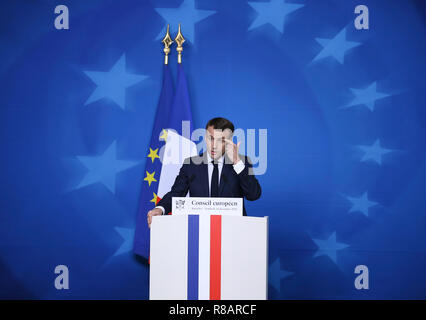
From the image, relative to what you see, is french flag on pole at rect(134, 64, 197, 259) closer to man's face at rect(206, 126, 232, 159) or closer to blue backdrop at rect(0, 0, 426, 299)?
blue backdrop at rect(0, 0, 426, 299)

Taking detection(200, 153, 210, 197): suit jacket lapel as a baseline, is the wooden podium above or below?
below

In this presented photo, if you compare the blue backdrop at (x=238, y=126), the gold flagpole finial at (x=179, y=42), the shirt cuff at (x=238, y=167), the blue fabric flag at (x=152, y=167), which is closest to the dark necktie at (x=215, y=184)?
the shirt cuff at (x=238, y=167)

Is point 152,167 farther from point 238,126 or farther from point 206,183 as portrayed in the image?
point 206,183

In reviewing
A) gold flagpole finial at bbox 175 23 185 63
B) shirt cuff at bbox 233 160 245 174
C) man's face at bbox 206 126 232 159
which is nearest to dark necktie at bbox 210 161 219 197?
man's face at bbox 206 126 232 159

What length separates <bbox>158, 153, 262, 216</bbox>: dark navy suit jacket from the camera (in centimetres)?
235

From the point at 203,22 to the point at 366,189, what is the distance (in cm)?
230

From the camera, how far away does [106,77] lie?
358cm

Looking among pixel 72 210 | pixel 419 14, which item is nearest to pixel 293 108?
pixel 419 14

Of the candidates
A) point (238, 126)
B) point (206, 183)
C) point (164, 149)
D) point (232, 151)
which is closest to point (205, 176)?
point (206, 183)

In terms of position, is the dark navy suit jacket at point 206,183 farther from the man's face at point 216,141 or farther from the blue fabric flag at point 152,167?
the blue fabric flag at point 152,167

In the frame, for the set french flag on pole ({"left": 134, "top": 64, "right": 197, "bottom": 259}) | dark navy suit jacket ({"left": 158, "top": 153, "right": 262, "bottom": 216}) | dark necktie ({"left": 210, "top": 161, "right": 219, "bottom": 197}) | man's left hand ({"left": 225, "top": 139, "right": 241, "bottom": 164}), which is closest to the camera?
man's left hand ({"left": 225, "top": 139, "right": 241, "bottom": 164})

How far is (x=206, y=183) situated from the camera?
8.21 feet

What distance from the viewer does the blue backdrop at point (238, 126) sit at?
11.4ft
